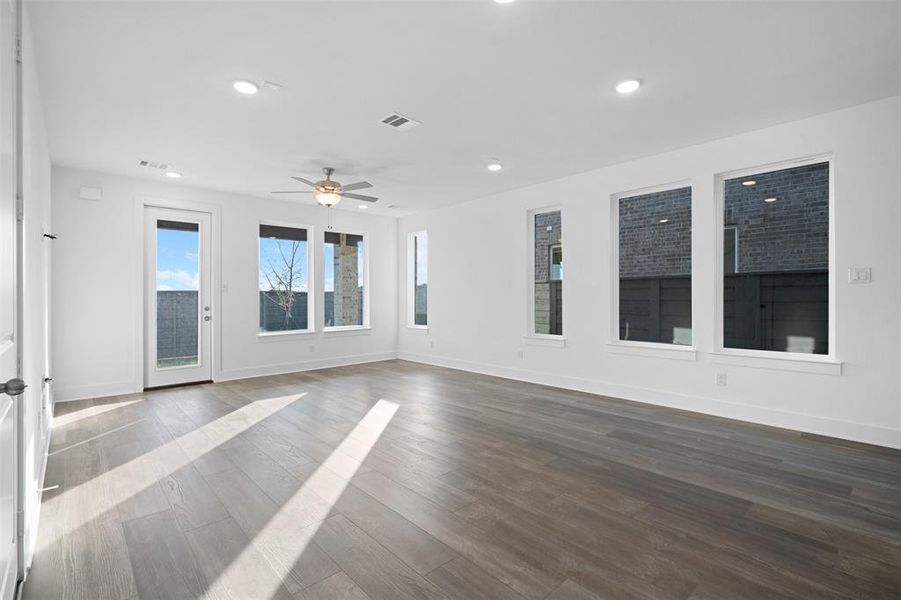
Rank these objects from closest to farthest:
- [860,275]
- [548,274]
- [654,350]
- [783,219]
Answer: [860,275] < [783,219] < [654,350] < [548,274]

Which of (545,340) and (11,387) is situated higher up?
(11,387)

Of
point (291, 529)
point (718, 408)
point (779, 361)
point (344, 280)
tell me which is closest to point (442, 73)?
point (291, 529)

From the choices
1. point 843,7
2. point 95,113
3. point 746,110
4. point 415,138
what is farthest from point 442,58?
point 95,113

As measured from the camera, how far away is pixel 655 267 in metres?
5.02

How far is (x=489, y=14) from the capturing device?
243 cm

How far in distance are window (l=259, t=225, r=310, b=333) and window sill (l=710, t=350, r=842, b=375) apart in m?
5.84

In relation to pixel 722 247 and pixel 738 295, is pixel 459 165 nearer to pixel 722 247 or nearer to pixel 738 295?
pixel 722 247

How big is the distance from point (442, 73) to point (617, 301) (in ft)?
11.2

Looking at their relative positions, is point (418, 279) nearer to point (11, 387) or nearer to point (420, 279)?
point (420, 279)

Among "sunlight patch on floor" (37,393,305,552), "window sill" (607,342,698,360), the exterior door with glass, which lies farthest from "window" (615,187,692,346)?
the exterior door with glass

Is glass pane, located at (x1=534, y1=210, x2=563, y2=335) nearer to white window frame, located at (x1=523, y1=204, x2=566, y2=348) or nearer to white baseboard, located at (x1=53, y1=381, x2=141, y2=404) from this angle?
white window frame, located at (x1=523, y1=204, x2=566, y2=348)

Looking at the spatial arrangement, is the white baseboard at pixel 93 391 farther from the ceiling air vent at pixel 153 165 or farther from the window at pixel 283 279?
the ceiling air vent at pixel 153 165

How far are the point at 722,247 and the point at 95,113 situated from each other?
230 inches

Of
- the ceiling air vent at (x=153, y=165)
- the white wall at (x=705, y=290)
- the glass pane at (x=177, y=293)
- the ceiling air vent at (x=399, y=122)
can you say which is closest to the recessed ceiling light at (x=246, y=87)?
the ceiling air vent at (x=399, y=122)
